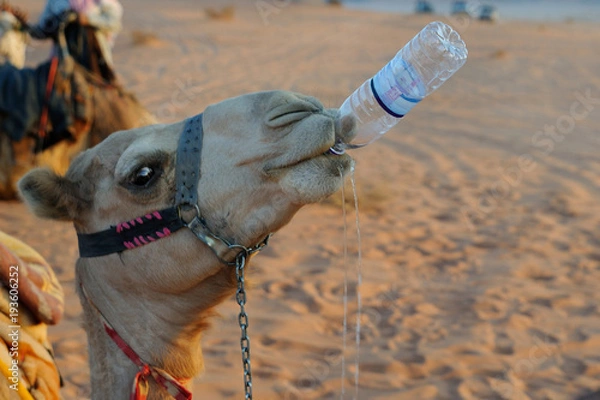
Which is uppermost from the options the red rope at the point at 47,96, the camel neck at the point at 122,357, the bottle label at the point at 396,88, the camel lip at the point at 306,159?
the bottle label at the point at 396,88

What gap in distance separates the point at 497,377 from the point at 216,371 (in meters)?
1.67

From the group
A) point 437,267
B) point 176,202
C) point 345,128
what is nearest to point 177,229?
point 176,202

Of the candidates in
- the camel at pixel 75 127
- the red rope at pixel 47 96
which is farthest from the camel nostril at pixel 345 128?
the red rope at pixel 47 96

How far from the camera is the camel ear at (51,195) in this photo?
6.69 ft

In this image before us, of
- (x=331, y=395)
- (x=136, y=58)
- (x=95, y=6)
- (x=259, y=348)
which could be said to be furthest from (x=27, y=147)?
(x=136, y=58)

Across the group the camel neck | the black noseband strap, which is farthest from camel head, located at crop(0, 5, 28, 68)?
the black noseband strap

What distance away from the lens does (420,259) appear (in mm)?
6070

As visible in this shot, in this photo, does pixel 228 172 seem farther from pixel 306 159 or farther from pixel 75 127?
pixel 75 127

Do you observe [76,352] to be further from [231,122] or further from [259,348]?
[231,122]

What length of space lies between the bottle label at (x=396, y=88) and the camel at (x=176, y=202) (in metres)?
0.13

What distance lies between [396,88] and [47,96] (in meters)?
5.65

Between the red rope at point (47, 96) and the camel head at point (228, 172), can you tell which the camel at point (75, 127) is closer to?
the red rope at point (47, 96)

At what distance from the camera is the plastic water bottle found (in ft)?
6.15

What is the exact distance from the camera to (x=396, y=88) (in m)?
1.89
